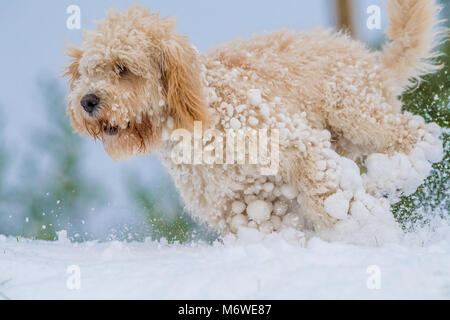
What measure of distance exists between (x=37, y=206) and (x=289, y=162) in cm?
411

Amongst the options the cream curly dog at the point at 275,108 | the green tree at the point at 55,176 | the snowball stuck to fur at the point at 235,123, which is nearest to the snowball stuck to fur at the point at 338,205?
the cream curly dog at the point at 275,108

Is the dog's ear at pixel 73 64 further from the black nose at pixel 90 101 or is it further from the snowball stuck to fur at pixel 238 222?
the snowball stuck to fur at pixel 238 222

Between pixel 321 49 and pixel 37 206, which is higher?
pixel 321 49

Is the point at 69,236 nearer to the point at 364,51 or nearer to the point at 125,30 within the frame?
the point at 125,30

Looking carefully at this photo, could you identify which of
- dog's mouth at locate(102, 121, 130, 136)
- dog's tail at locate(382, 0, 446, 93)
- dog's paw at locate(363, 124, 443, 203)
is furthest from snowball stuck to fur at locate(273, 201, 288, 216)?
dog's tail at locate(382, 0, 446, 93)

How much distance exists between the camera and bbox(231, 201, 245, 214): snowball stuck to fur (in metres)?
3.68

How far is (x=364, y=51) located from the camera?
428 cm

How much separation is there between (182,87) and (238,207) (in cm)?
104

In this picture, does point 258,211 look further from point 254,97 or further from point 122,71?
point 122,71

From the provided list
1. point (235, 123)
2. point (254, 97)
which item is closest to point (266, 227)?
point (235, 123)

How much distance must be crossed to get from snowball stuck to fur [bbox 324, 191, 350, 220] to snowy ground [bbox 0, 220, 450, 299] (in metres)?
0.49

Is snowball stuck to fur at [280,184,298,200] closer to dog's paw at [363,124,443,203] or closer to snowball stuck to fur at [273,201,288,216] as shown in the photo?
snowball stuck to fur at [273,201,288,216]

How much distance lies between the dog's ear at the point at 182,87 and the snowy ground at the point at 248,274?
0.91 metres
